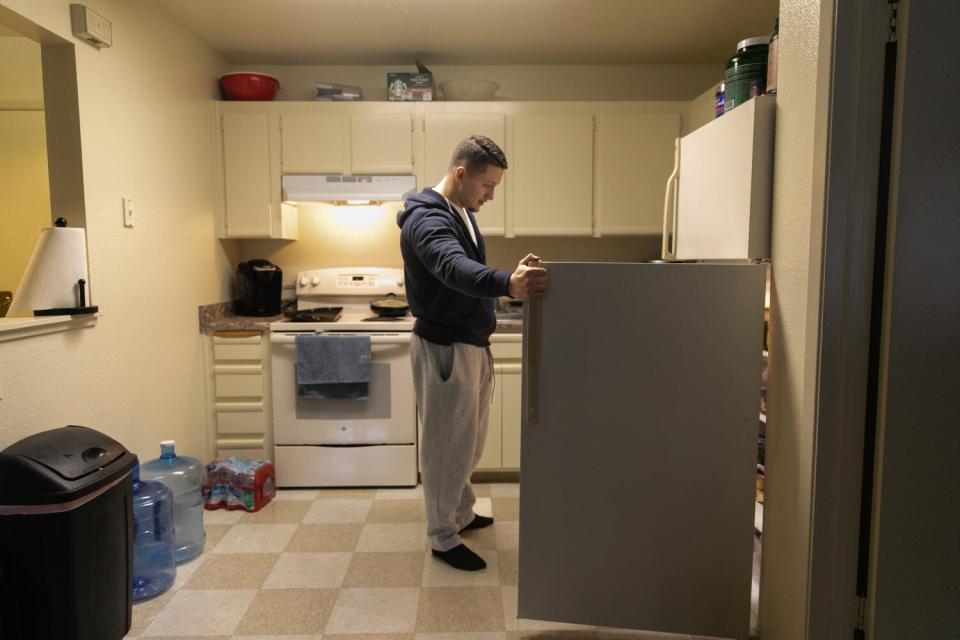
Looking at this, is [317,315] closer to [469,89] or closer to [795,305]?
[469,89]

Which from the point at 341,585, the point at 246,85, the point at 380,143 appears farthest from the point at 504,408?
the point at 246,85

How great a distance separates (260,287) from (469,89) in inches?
61.8

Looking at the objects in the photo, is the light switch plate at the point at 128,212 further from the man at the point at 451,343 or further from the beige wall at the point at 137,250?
the man at the point at 451,343

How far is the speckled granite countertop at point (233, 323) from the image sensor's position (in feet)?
9.47

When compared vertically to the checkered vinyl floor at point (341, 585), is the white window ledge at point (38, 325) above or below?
above

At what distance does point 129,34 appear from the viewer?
7.49 ft

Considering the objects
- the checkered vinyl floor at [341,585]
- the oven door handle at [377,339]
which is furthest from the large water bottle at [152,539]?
the oven door handle at [377,339]

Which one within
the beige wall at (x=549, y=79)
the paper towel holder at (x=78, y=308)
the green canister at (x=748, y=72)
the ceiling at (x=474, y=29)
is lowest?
the paper towel holder at (x=78, y=308)

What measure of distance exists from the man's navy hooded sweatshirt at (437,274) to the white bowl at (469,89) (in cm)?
138

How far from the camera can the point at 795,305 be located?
4.54 feet

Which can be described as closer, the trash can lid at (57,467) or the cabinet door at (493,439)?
the trash can lid at (57,467)

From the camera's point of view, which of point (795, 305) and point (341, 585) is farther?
point (341, 585)

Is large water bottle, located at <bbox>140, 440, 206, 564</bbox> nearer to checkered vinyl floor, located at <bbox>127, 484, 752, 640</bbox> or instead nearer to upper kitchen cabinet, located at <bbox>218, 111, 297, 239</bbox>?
checkered vinyl floor, located at <bbox>127, 484, 752, 640</bbox>

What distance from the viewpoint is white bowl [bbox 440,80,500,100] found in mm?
3137
